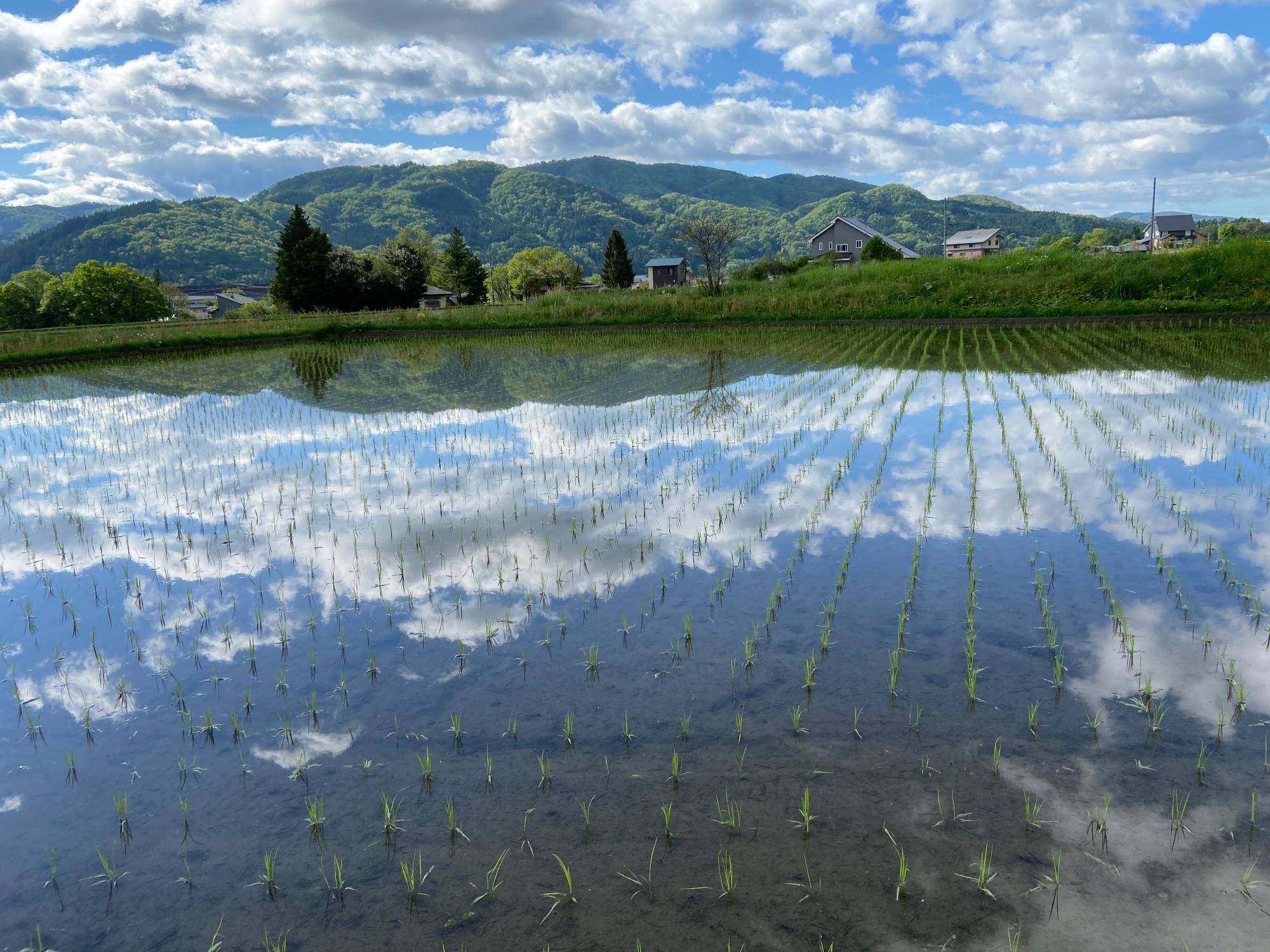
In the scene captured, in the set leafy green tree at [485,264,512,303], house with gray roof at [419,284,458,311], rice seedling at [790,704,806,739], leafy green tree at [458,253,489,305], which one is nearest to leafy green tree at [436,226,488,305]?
leafy green tree at [458,253,489,305]

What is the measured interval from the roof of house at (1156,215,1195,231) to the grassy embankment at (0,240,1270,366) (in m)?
59.5

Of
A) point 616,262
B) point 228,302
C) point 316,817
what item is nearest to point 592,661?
point 316,817

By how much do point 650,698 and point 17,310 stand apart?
75.6m

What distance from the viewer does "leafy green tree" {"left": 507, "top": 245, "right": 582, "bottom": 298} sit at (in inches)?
2751

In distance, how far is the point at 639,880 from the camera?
2842mm

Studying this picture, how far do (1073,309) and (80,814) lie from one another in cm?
2943

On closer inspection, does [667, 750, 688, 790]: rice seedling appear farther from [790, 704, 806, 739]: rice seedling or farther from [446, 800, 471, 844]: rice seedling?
[446, 800, 471, 844]: rice seedling

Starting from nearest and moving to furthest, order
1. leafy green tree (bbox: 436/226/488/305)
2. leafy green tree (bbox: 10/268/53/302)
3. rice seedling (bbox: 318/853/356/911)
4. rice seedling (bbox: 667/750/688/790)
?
rice seedling (bbox: 318/853/356/911) < rice seedling (bbox: 667/750/688/790) < leafy green tree (bbox: 436/226/488/305) < leafy green tree (bbox: 10/268/53/302)

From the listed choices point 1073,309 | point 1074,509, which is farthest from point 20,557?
point 1073,309

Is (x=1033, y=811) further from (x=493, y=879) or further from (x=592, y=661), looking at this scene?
(x=592, y=661)

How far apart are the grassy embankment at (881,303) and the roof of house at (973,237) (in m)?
45.6

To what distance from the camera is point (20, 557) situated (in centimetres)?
693

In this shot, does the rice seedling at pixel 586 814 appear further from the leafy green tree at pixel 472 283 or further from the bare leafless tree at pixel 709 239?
the leafy green tree at pixel 472 283

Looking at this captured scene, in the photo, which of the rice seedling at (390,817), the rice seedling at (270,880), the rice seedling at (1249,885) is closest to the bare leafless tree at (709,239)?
the rice seedling at (390,817)
